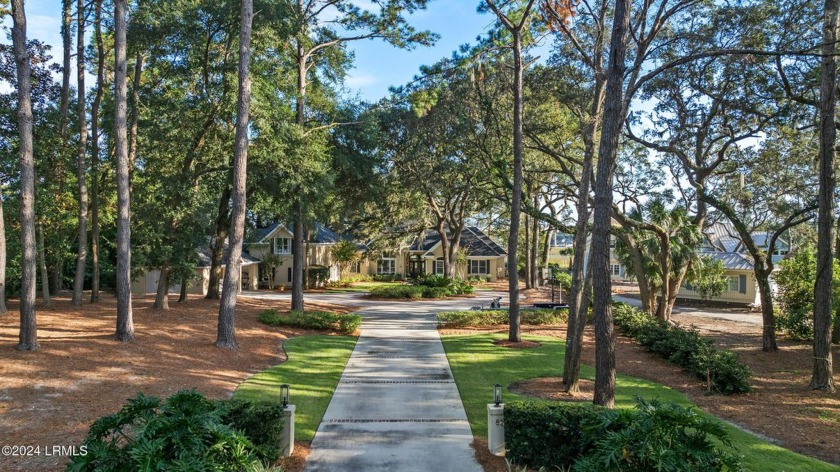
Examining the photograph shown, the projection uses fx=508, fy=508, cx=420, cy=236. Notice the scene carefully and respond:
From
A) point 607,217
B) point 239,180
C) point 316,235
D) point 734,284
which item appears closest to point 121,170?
point 239,180

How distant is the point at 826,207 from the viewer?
37.2ft

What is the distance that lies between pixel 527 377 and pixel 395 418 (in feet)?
15.0

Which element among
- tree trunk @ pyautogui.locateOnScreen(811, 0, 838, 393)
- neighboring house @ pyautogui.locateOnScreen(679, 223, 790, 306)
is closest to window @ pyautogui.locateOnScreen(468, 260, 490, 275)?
neighboring house @ pyautogui.locateOnScreen(679, 223, 790, 306)

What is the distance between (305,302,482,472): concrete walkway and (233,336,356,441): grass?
247 mm

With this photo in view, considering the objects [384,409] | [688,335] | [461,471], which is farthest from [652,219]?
[461,471]

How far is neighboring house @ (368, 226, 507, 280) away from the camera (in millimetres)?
48188

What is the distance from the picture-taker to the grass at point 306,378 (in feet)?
30.0

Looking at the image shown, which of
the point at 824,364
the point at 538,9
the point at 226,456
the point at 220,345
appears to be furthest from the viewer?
the point at 538,9

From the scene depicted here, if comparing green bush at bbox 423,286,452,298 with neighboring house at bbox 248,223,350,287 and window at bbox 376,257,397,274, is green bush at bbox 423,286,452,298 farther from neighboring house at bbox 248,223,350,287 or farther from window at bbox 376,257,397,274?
window at bbox 376,257,397,274

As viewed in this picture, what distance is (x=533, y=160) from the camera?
26.9 m

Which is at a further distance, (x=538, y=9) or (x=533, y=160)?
(x=533, y=160)

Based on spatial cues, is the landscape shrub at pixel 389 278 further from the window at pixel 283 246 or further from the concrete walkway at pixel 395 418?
the concrete walkway at pixel 395 418

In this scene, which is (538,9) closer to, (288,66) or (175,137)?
(288,66)

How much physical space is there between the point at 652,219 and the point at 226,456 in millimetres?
21136
